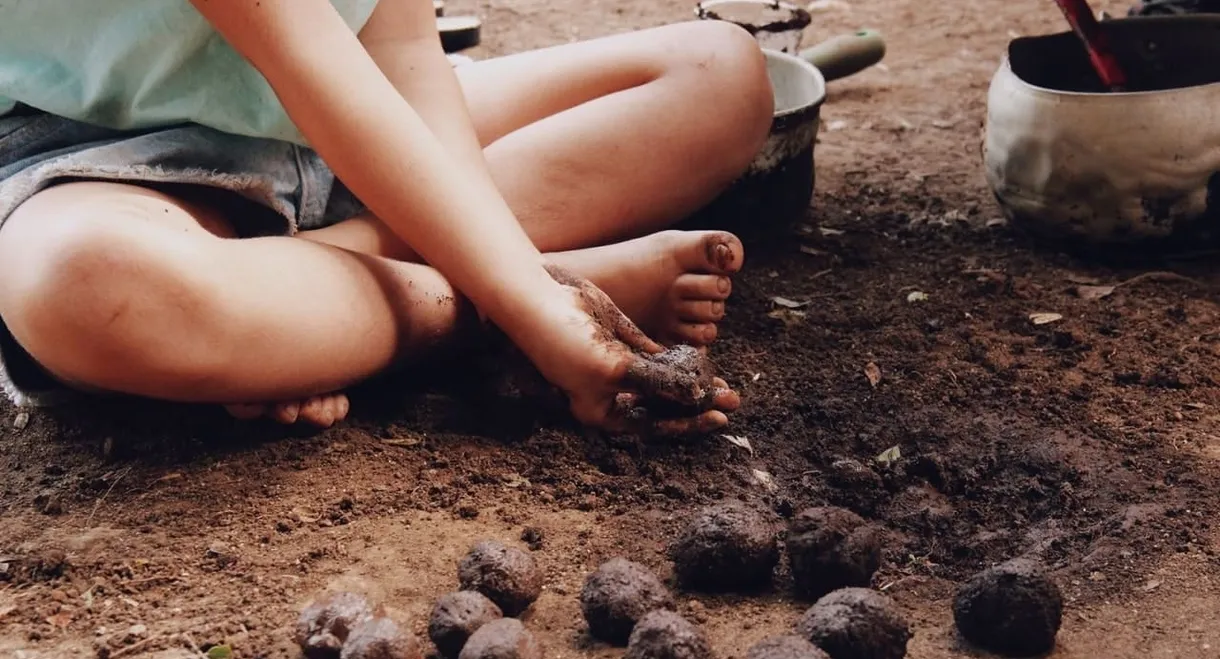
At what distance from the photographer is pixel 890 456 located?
5.47ft

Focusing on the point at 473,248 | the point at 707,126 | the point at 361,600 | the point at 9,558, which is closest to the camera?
the point at 361,600

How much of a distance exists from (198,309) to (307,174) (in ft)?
1.44

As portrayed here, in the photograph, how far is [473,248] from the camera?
166 cm

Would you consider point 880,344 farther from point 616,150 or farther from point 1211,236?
point 1211,236

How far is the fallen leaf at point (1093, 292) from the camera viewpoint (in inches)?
83.4

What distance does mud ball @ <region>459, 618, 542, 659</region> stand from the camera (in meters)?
1.18

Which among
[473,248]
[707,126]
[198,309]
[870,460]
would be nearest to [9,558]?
[198,309]

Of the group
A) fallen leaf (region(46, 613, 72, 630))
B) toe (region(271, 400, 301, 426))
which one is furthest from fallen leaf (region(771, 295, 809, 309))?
fallen leaf (region(46, 613, 72, 630))

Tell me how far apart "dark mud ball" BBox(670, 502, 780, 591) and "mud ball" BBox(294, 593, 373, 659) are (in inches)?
14.4

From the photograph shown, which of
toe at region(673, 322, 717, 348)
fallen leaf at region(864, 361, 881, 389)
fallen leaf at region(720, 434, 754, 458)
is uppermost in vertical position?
toe at region(673, 322, 717, 348)

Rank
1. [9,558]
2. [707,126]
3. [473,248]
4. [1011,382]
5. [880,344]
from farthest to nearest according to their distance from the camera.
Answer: [707,126] < [880,344] < [1011,382] < [473,248] < [9,558]

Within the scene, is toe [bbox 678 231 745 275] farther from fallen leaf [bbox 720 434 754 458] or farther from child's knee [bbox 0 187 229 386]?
child's knee [bbox 0 187 229 386]

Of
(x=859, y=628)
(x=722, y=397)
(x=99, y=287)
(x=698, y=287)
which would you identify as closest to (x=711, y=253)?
(x=698, y=287)

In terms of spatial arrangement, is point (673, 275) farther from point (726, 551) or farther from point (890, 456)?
point (726, 551)
